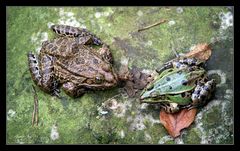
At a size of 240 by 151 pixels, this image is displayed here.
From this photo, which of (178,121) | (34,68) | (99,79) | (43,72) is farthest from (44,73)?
(178,121)

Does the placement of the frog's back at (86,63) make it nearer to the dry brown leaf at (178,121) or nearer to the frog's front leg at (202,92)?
the dry brown leaf at (178,121)

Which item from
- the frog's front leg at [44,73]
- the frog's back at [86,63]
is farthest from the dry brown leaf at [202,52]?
the frog's front leg at [44,73]

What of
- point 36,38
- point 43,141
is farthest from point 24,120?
point 36,38

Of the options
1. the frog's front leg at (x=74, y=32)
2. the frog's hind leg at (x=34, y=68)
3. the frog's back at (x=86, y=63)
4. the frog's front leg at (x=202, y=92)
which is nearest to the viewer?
the frog's front leg at (x=202, y=92)

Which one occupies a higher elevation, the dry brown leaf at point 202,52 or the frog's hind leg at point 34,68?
the dry brown leaf at point 202,52

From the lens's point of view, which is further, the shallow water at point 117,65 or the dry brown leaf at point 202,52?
the dry brown leaf at point 202,52

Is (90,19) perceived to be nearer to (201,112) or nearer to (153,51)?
(153,51)

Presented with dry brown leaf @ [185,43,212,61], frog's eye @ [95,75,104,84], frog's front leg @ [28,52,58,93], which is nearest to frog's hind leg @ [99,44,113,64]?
frog's eye @ [95,75,104,84]
